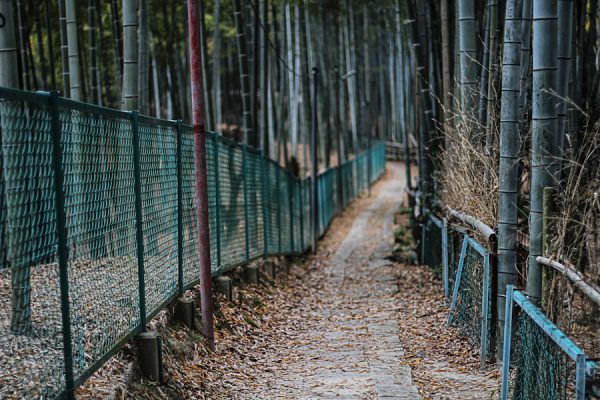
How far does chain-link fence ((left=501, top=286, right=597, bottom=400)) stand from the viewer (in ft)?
9.96

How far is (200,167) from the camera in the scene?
642 cm

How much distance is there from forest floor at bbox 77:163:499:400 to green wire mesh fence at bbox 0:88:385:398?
1.16ft

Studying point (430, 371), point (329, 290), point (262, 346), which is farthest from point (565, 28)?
point (329, 290)

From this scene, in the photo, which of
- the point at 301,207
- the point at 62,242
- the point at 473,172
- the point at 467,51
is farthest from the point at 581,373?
the point at 301,207

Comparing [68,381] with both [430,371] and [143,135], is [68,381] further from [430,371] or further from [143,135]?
[430,371]

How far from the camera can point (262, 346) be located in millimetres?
7273

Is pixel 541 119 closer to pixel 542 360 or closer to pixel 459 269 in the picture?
pixel 542 360

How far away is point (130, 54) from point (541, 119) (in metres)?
3.95

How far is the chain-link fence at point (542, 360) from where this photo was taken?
3037 mm

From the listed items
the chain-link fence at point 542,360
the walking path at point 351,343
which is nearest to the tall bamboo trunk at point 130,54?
the walking path at point 351,343

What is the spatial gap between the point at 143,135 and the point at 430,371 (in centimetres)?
284

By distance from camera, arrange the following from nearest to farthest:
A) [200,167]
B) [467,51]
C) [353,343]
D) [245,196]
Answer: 1. [200,167]
2. [353,343]
3. [467,51]
4. [245,196]

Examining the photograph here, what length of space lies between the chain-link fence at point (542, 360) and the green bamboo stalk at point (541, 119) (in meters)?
0.29

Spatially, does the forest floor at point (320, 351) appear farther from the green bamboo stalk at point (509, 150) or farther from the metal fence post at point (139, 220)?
the green bamboo stalk at point (509, 150)
